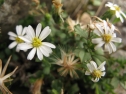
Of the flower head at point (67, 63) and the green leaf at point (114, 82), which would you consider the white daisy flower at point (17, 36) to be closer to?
the flower head at point (67, 63)

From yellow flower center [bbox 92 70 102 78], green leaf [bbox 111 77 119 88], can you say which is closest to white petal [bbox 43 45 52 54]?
yellow flower center [bbox 92 70 102 78]

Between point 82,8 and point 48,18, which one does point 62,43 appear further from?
point 82,8

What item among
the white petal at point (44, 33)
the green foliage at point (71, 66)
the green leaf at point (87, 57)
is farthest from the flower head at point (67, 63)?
the white petal at point (44, 33)

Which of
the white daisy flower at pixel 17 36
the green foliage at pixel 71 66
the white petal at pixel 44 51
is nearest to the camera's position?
the white petal at pixel 44 51

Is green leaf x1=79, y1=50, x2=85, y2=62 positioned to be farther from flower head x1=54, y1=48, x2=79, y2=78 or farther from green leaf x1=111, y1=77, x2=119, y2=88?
green leaf x1=111, y1=77, x2=119, y2=88

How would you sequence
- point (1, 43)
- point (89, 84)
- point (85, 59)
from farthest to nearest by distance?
1. point (1, 43)
2. point (89, 84)
3. point (85, 59)

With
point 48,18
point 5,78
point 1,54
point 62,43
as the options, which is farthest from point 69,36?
point 5,78

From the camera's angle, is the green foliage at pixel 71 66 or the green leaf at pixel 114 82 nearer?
the green foliage at pixel 71 66

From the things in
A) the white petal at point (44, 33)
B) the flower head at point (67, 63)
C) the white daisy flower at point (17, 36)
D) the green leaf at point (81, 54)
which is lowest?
the flower head at point (67, 63)

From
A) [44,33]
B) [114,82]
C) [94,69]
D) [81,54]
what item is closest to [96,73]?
[94,69]
